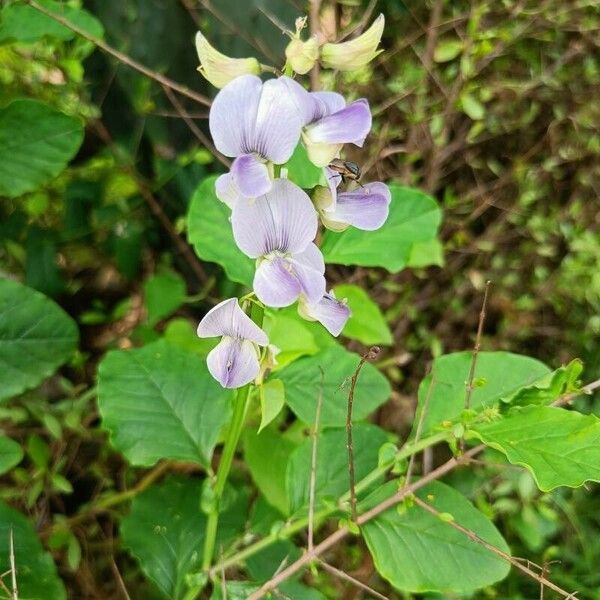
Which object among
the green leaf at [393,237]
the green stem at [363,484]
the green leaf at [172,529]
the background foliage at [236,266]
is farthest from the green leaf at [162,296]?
the green stem at [363,484]

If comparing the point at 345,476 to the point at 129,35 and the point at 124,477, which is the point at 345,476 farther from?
the point at 129,35

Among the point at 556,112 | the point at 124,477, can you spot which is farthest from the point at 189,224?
the point at 556,112

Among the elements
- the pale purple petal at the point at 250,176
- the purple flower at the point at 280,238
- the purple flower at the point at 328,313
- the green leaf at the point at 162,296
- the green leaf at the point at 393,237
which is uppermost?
the pale purple petal at the point at 250,176

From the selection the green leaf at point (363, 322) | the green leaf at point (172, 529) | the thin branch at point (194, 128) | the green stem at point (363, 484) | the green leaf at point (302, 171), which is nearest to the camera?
the green stem at point (363, 484)

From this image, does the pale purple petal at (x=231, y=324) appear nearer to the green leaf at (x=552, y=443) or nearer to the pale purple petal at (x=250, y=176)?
the pale purple petal at (x=250, y=176)

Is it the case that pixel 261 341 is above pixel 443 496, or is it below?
above

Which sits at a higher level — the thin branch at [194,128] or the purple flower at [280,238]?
the purple flower at [280,238]

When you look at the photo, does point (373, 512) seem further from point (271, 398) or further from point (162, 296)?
point (162, 296)

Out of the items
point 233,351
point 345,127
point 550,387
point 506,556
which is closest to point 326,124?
point 345,127
